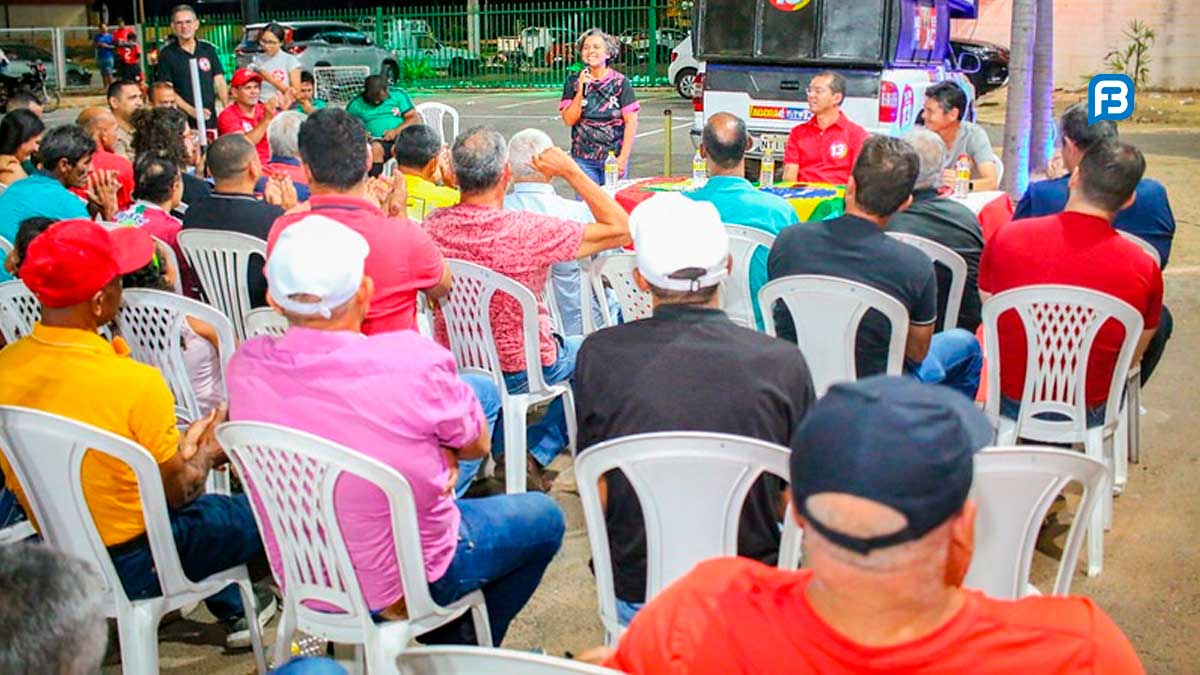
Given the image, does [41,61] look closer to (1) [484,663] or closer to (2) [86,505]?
(2) [86,505]

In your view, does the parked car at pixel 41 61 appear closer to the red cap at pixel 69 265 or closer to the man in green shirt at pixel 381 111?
the man in green shirt at pixel 381 111

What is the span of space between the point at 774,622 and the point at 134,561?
2.09 metres

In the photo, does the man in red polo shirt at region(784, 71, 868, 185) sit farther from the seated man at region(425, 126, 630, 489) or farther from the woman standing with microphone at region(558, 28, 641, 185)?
the seated man at region(425, 126, 630, 489)

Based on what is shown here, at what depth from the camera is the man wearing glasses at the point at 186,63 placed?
988 centimetres

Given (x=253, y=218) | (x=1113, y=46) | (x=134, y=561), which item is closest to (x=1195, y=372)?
(x=253, y=218)

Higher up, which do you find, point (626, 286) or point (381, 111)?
point (381, 111)

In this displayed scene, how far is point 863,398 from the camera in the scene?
1562 millimetres

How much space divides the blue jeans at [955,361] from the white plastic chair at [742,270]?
29.9 inches

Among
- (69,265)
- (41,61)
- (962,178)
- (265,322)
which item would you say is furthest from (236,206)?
(41,61)

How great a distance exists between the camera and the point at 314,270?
2.89 meters

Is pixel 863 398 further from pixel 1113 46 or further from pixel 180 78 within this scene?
pixel 1113 46

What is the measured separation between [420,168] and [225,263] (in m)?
1.33

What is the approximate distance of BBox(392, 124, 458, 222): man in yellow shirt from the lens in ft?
19.5

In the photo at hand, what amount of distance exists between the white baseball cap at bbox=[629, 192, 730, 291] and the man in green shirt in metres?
7.14
